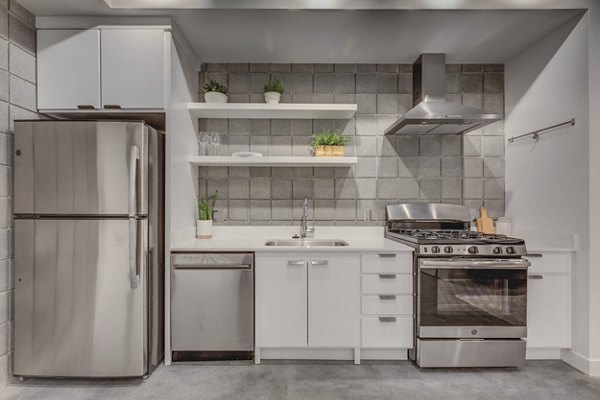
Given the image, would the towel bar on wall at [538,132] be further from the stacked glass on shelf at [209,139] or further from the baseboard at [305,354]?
the stacked glass on shelf at [209,139]

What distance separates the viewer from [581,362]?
7.80 feet

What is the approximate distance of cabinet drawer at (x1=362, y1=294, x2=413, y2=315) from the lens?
245 centimetres

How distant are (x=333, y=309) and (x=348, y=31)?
81.2 inches

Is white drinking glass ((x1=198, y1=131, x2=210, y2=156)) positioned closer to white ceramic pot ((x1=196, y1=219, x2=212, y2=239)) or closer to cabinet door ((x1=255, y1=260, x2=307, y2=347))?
white ceramic pot ((x1=196, y1=219, x2=212, y2=239))

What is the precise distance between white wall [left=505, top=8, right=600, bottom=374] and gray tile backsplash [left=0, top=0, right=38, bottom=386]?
3.85m

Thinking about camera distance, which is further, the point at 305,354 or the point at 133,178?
the point at 305,354

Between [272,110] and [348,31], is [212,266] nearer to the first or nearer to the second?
[272,110]

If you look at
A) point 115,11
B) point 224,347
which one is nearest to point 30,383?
point 224,347

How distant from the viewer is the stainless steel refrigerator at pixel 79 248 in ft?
7.11

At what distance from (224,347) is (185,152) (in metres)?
1.53

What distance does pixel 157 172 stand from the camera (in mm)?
2381

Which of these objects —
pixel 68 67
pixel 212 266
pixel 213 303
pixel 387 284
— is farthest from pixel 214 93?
pixel 387 284

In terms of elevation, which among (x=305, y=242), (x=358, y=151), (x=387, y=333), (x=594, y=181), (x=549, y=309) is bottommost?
(x=387, y=333)

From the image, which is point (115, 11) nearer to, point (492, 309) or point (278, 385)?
point (278, 385)
